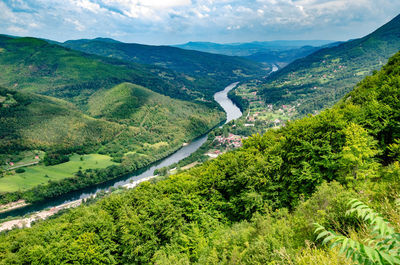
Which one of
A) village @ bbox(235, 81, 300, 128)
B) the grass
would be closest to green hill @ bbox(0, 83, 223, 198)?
the grass

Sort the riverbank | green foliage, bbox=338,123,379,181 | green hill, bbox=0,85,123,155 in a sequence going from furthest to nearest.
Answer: green hill, bbox=0,85,123,155
the riverbank
green foliage, bbox=338,123,379,181

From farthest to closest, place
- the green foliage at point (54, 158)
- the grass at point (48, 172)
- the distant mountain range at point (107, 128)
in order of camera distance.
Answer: the distant mountain range at point (107, 128), the green foliage at point (54, 158), the grass at point (48, 172)

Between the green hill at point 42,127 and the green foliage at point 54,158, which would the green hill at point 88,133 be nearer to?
the green hill at point 42,127

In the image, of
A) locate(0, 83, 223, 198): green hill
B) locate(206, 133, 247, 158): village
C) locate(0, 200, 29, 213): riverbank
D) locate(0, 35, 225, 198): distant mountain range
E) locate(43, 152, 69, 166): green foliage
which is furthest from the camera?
locate(0, 35, 225, 198): distant mountain range

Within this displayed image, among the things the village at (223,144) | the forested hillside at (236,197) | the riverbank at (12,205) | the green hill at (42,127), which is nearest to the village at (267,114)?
the village at (223,144)

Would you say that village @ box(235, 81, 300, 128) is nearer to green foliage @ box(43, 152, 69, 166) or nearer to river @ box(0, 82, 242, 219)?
river @ box(0, 82, 242, 219)

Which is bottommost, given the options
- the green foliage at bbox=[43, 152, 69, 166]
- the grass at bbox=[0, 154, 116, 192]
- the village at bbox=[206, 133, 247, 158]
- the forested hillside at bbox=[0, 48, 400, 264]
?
the grass at bbox=[0, 154, 116, 192]

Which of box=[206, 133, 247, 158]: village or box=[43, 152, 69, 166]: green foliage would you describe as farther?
box=[43, 152, 69, 166]: green foliage
